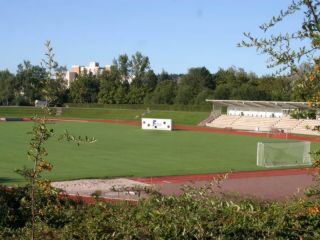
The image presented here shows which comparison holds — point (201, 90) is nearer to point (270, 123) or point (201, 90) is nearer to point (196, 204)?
point (270, 123)

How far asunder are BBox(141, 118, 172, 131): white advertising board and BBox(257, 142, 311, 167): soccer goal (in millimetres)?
24154

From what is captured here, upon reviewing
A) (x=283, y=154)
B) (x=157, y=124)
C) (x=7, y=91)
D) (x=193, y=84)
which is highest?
(x=193, y=84)

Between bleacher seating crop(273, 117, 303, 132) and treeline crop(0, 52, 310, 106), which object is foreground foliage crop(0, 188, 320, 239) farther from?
treeline crop(0, 52, 310, 106)

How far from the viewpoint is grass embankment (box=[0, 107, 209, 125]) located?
243 ft

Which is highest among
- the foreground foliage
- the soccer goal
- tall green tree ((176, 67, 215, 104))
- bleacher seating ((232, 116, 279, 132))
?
tall green tree ((176, 67, 215, 104))

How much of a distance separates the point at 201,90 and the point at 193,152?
2465 inches

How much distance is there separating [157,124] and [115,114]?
29.0 meters

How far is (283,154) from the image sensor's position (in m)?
32.0

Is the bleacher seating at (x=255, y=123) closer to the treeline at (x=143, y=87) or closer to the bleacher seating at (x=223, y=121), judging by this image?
the bleacher seating at (x=223, y=121)

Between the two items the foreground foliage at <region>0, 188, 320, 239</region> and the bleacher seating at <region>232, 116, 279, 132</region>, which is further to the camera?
the bleacher seating at <region>232, 116, 279, 132</region>

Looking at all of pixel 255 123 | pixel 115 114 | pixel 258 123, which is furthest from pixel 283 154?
pixel 115 114

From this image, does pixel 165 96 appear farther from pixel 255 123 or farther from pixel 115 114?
pixel 255 123

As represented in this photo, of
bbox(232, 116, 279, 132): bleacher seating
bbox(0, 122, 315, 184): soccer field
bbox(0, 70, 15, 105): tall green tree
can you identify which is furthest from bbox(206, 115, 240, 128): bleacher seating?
bbox(0, 70, 15, 105): tall green tree

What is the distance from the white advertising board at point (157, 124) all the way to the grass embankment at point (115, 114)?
1392 centimetres
